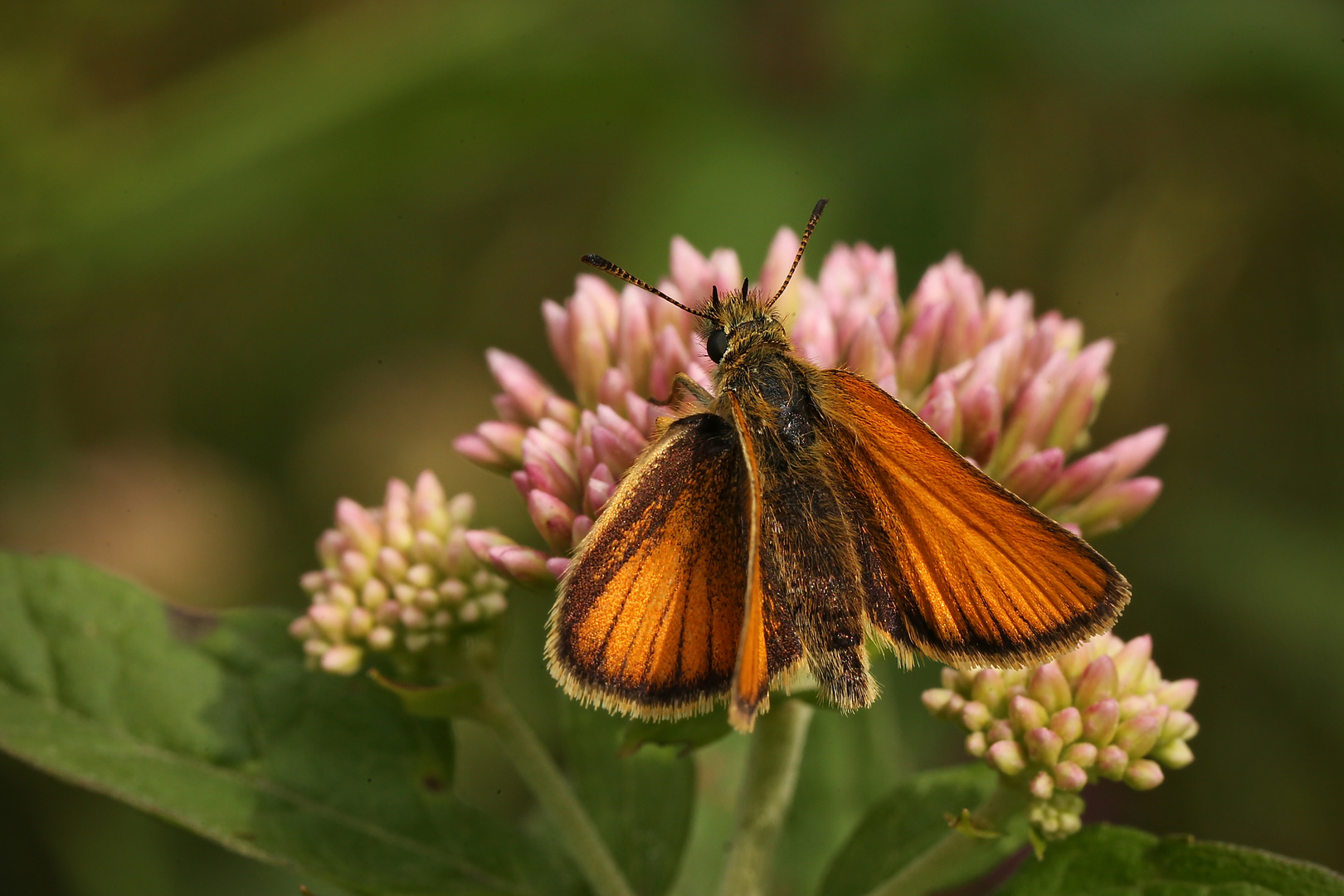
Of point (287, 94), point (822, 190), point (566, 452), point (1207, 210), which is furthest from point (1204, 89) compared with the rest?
point (287, 94)

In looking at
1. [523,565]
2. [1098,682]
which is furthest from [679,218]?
[1098,682]

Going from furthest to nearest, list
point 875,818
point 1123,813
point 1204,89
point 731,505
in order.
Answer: point 1204,89, point 1123,813, point 875,818, point 731,505

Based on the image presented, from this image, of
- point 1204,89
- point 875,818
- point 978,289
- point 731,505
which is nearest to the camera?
point 731,505

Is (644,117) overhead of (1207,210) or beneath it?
beneath

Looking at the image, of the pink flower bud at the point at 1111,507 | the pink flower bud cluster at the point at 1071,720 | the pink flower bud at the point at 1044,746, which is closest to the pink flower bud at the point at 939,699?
the pink flower bud cluster at the point at 1071,720

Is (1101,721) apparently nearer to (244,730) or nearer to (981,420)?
(981,420)

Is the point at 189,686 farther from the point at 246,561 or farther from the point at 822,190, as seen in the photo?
the point at 822,190

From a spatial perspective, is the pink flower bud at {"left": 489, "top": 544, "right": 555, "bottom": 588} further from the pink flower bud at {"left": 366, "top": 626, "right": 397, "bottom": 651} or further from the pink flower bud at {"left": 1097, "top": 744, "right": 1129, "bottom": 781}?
the pink flower bud at {"left": 1097, "top": 744, "right": 1129, "bottom": 781}

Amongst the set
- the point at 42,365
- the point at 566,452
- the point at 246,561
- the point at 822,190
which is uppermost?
the point at 822,190
